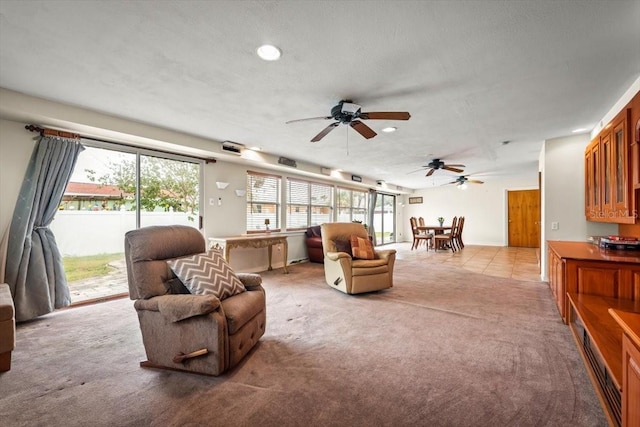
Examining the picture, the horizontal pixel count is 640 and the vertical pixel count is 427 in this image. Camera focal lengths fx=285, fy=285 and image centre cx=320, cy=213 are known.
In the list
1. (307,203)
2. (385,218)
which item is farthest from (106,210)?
(385,218)

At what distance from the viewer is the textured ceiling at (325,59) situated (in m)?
1.72

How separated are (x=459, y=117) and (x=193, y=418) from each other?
3.92m

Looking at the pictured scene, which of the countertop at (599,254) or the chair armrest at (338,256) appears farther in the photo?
the chair armrest at (338,256)

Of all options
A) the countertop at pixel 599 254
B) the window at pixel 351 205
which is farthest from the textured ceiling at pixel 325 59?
the window at pixel 351 205

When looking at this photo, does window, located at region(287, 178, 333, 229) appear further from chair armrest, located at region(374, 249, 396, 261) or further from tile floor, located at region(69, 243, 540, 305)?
chair armrest, located at region(374, 249, 396, 261)

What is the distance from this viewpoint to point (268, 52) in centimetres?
212

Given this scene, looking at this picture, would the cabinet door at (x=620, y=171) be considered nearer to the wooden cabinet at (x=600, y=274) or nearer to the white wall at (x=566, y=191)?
the wooden cabinet at (x=600, y=274)

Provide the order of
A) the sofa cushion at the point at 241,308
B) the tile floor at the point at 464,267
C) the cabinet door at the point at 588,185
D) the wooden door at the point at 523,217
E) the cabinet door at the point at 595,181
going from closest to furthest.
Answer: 1. the sofa cushion at the point at 241,308
2. the cabinet door at the point at 595,181
3. the cabinet door at the point at 588,185
4. the tile floor at the point at 464,267
5. the wooden door at the point at 523,217

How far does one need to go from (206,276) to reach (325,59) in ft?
6.42

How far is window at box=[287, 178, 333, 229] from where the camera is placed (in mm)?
6930

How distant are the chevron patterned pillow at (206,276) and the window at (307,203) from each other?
172 inches

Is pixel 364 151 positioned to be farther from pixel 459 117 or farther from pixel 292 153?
pixel 459 117

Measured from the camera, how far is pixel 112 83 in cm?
262

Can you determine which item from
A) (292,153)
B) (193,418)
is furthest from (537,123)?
(193,418)
